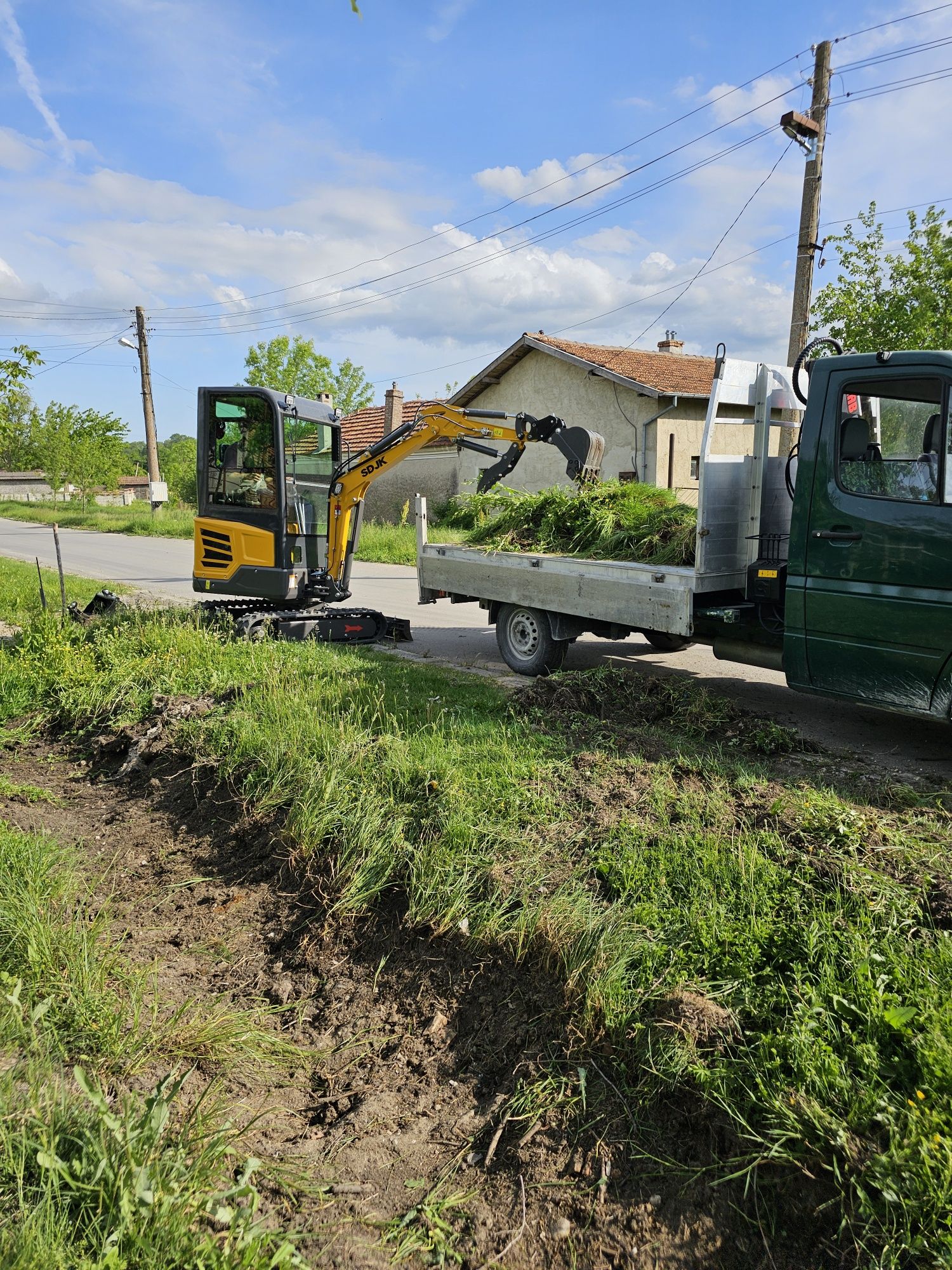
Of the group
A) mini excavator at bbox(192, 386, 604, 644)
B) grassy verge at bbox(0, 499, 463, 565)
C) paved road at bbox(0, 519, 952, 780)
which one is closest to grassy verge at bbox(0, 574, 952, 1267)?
paved road at bbox(0, 519, 952, 780)

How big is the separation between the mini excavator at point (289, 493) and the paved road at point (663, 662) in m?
1.20

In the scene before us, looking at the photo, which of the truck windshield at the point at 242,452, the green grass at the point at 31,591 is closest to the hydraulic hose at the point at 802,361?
the truck windshield at the point at 242,452

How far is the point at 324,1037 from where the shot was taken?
3.42m

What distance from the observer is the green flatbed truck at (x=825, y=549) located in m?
5.44

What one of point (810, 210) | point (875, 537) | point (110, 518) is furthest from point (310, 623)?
point (110, 518)

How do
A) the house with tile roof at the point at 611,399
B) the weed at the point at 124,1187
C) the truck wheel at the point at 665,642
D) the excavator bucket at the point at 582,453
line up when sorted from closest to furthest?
the weed at the point at 124,1187, the truck wheel at the point at 665,642, the excavator bucket at the point at 582,453, the house with tile roof at the point at 611,399

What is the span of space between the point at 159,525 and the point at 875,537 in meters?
32.1

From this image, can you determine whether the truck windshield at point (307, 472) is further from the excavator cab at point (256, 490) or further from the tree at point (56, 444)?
the tree at point (56, 444)

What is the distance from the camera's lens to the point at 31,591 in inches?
515

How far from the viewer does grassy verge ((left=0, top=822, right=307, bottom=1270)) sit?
7.30ft

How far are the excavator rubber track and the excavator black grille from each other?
1.60ft

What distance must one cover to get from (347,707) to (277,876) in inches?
74.4

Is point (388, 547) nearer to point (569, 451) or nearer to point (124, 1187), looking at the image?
point (569, 451)

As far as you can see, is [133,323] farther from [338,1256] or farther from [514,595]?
[338,1256]
